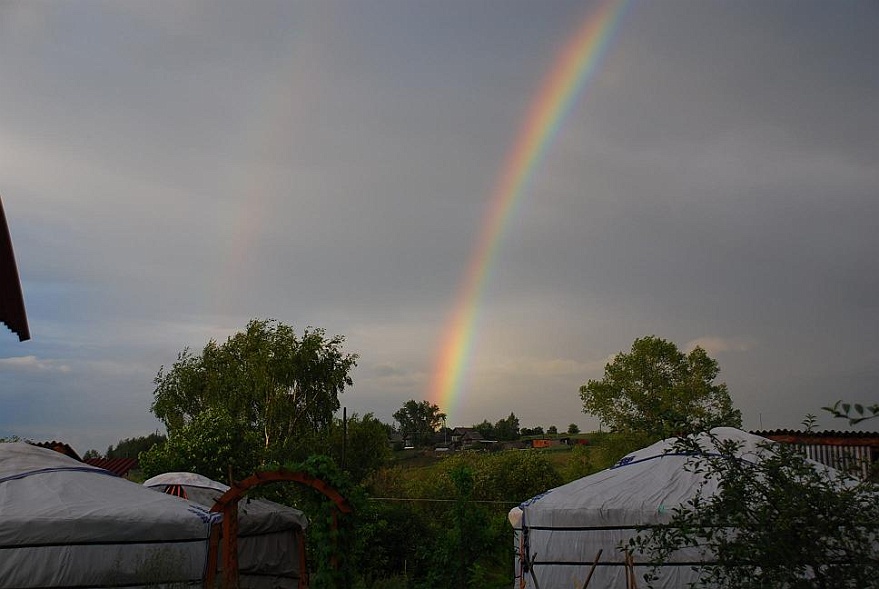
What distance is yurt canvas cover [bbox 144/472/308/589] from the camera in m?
11.6

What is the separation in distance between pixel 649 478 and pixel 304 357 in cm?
2400

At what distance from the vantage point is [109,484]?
10.7m

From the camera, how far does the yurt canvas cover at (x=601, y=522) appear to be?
9.74 metres

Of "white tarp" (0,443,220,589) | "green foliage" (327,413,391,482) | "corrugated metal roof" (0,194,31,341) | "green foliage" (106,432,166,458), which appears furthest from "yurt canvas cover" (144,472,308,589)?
"green foliage" (106,432,166,458)

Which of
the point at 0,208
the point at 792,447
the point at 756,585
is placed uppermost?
the point at 0,208

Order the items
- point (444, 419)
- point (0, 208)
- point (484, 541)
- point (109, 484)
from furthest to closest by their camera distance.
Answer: point (444, 419), point (484, 541), point (109, 484), point (0, 208)

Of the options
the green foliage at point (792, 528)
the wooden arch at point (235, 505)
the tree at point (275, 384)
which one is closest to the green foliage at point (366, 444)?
the tree at point (275, 384)

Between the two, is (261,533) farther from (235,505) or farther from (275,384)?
(275,384)

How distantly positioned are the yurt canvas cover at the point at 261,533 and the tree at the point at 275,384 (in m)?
18.9

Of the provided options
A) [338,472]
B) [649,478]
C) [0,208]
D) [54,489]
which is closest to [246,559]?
[338,472]

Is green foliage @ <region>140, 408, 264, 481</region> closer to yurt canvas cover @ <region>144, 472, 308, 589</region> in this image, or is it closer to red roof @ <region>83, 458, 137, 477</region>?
red roof @ <region>83, 458, 137, 477</region>

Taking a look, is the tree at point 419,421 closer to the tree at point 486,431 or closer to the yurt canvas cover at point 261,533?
the tree at point 486,431

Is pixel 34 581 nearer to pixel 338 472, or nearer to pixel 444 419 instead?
pixel 338 472

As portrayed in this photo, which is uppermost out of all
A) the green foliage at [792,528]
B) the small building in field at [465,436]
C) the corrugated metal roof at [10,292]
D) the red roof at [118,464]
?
the small building in field at [465,436]
